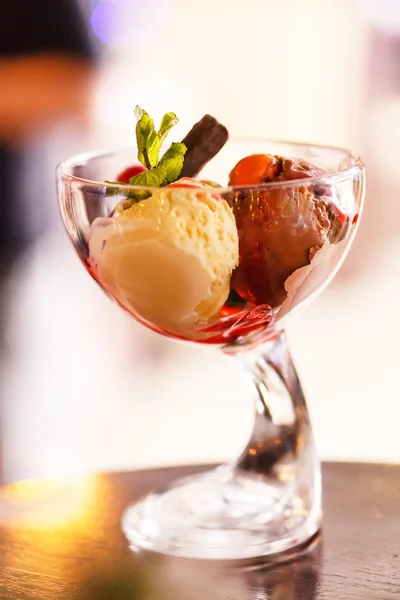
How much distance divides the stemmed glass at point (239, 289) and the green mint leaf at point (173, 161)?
0.13ft

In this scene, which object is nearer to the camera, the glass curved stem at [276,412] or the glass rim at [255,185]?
the glass rim at [255,185]

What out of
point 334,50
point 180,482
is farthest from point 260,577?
point 334,50

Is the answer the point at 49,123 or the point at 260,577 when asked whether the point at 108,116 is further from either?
the point at 260,577

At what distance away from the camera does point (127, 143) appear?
8.42 ft

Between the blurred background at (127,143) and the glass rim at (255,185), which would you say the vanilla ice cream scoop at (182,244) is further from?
the blurred background at (127,143)

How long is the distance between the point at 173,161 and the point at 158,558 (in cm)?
26

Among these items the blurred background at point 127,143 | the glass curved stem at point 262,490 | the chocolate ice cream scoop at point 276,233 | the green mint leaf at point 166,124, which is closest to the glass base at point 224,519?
the glass curved stem at point 262,490

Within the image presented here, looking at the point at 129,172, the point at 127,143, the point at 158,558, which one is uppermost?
the point at 129,172

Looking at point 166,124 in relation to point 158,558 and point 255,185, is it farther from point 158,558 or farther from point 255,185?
point 158,558

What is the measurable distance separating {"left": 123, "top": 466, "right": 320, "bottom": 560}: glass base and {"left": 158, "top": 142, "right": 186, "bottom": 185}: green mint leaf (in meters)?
0.23

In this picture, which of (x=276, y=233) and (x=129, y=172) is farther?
(x=129, y=172)

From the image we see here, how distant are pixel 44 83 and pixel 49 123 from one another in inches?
4.0

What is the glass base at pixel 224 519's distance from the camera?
690mm

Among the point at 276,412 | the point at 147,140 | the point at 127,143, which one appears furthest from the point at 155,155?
the point at 127,143
